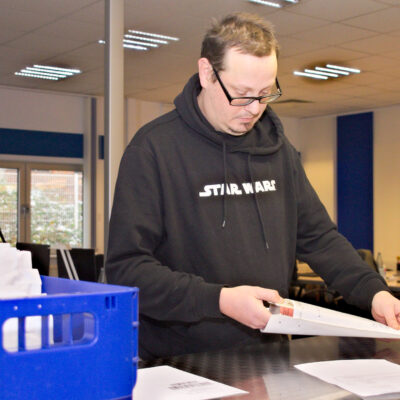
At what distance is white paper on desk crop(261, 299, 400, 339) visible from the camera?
1348 mm

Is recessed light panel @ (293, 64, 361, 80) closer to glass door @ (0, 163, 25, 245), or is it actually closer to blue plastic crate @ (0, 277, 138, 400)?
glass door @ (0, 163, 25, 245)

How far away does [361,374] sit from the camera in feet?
4.66

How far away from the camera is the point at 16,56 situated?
25.0ft

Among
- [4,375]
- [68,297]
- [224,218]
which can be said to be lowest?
[4,375]

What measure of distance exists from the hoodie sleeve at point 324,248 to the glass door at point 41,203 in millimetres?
8117

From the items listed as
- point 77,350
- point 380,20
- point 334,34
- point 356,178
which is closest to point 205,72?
point 77,350

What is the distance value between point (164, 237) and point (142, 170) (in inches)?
7.8

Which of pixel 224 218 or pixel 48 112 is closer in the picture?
pixel 224 218

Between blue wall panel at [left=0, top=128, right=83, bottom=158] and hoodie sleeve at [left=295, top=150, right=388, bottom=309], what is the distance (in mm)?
8047

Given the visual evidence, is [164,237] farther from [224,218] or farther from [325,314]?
[325,314]

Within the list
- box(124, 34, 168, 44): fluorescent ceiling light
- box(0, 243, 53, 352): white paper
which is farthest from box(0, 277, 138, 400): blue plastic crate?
box(124, 34, 168, 44): fluorescent ceiling light

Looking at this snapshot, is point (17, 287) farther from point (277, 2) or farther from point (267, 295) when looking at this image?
point (277, 2)

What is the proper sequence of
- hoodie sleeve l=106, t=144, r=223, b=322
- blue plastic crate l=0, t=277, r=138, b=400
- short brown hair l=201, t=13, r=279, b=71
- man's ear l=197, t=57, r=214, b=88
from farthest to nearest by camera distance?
1. man's ear l=197, t=57, r=214, b=88
2. short brown hair l=201, t=13, r=279, b=71
3. hoodie sleeve l=106, t=144, r=223, b=322
4. blue plastic crate l=0, t=277, r=138, b=400

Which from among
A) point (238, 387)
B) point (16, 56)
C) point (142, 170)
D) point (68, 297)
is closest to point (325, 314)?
point (238, 387)
